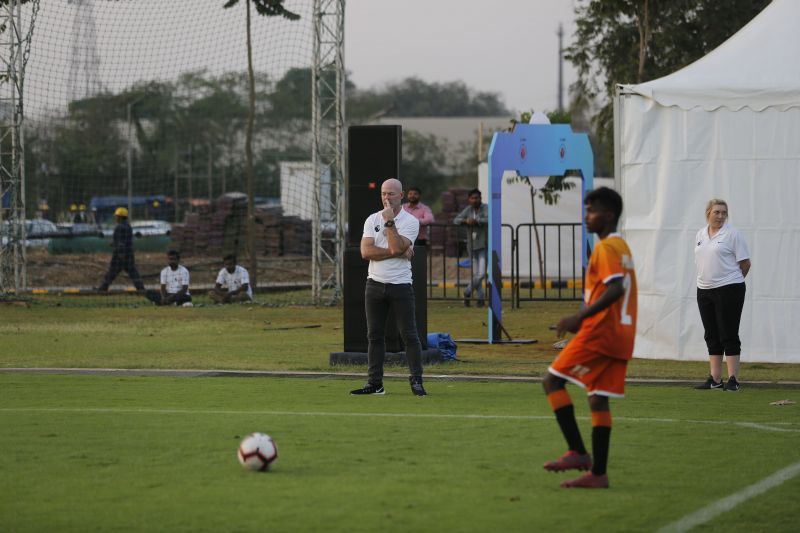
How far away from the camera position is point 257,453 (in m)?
8.22

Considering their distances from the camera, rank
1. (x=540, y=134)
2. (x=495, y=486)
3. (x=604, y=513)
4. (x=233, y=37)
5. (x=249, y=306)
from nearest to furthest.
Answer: (x=604, y=513) < (x=495, y=486) < (x=540, y=134) < (x=249, y=306) < (x=233, y=37)

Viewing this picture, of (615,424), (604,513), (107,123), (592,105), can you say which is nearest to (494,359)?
(615,424)

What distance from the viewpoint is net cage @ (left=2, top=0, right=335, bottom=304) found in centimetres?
2998

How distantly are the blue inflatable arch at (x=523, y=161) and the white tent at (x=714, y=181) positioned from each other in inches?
92.4

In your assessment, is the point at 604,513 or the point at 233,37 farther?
the point at 233,37

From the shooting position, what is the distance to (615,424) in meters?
10.8

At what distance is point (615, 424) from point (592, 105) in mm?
36891

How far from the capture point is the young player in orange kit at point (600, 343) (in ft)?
25.9

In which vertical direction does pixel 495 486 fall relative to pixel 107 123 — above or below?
below

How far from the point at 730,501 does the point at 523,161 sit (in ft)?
38.8

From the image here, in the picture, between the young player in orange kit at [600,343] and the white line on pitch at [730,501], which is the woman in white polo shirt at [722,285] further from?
the young player in orange kit at [600,343]

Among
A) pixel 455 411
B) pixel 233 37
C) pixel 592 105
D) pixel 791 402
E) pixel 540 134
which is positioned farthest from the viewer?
pixel 592 105

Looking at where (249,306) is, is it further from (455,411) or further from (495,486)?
(495,486)

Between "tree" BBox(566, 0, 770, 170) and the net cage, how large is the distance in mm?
9771
